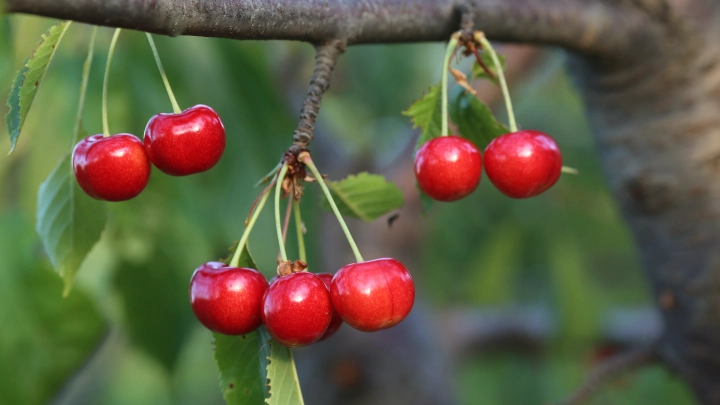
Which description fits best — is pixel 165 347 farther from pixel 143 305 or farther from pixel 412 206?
pixel 412 206

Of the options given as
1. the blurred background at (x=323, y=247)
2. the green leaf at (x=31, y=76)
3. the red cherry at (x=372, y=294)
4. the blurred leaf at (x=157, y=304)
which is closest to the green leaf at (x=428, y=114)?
the red cherry at (x=372, y=294)

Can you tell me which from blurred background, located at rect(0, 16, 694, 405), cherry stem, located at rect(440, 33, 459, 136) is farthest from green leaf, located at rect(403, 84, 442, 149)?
blurred background, located at rect(0, 16, 694, 405)

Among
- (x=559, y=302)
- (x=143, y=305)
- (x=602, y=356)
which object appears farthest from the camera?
(x=602, y=356)

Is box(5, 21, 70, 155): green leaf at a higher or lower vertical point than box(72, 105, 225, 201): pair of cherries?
higher

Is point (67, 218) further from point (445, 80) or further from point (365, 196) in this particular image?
point (445, 80)

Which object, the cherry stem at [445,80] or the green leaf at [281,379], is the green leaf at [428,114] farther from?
the green leaf at [281,379]

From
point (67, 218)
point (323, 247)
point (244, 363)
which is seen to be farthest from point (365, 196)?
point (323, 247)

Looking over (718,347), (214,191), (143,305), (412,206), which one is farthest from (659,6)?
(412,206)

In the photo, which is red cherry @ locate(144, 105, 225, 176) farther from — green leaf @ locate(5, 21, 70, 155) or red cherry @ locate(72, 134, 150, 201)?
green leaf @ locate(5, 21, 70, 155)
